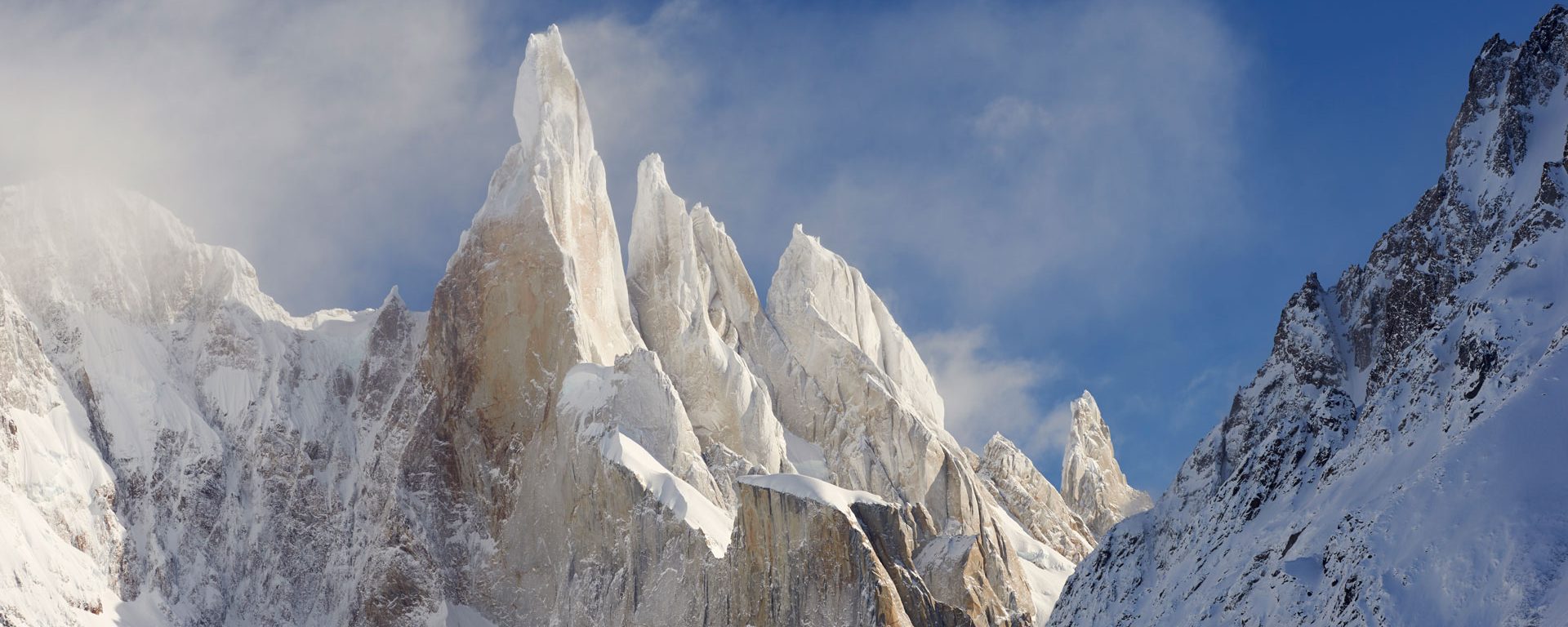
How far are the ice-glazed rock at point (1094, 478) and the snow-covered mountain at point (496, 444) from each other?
1881 cm

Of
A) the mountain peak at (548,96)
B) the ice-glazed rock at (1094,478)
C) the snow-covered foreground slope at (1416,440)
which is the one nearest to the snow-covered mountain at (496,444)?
the mountain peak at (548,96)

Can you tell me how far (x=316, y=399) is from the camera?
144 metres

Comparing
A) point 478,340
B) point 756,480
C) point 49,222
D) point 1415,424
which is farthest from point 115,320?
point 1415,424

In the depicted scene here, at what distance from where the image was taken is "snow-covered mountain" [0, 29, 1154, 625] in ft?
374

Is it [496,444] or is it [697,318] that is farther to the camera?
[697,318]

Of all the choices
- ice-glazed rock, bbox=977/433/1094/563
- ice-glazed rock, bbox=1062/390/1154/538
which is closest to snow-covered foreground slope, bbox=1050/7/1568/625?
ice-glazed rock, bbox=977/433/1094/563

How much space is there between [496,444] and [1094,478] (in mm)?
76089

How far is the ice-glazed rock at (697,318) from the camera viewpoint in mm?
141375

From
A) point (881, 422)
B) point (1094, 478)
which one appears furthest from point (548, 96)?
point (1094, 478)

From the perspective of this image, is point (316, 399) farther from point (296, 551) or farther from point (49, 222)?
point (49, 222)

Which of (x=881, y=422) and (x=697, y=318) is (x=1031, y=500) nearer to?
(x=881, y=422)

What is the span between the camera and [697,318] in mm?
150250

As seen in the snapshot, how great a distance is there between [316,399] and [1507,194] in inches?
3990

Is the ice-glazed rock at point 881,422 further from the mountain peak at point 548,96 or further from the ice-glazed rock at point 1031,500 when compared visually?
the mountain peak at point 548,96
